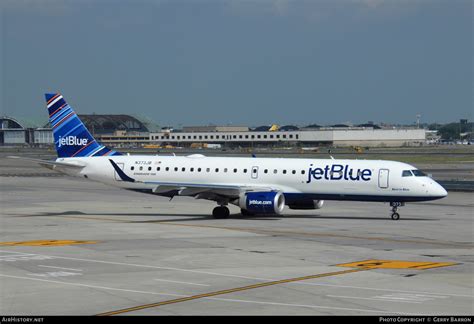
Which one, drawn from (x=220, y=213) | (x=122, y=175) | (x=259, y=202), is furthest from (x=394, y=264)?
(x=122, y=175)

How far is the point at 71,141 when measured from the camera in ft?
180

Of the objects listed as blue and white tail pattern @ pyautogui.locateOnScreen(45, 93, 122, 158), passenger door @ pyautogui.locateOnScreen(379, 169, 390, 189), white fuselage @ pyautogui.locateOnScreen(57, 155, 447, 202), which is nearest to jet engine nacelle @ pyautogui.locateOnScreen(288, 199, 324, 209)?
white fuselage @ pyautogui.locateOnScreen(57, 155, 447, 202)

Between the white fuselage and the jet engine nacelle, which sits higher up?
the white fuselage

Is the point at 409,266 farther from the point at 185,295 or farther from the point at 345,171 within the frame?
the point at 345,171

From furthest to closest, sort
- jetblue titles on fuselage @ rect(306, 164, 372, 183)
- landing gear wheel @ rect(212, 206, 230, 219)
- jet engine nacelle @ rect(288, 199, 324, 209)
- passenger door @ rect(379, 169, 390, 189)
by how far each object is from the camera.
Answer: jet engine nacelle @ rect(288, 199, 324, 209), landing gear wheel @ rect(212, 206, 230, 219), jetblue titles on fuselage @ rect(306, 164, 372, 183), passenger door @ rect(379, 169, 390, 189)

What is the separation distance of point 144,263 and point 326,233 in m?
13.2

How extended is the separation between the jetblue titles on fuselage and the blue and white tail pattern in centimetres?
1431

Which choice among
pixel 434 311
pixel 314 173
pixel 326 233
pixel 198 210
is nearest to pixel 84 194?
pixel 198 210

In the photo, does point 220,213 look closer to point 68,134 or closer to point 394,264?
point 68,134

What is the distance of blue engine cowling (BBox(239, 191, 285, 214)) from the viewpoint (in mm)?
46844

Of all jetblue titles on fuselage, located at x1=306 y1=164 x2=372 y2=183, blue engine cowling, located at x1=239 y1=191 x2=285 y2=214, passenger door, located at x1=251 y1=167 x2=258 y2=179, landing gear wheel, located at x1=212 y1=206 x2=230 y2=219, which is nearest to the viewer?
blue engine cowling, located at x1=239 y1=191 x2=285 y2=214

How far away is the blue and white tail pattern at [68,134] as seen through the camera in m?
54.7

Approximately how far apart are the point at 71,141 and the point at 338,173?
18277mm

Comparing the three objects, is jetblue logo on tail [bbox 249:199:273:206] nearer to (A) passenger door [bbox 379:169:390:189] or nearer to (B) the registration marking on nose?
(A) passenger door [bbox 379:169:390:189]
